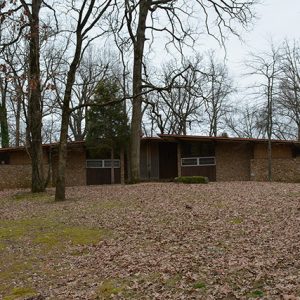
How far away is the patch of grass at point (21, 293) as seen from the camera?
20.6ft

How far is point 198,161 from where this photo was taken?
1038 inches

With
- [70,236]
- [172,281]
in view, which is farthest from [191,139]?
[172,281]

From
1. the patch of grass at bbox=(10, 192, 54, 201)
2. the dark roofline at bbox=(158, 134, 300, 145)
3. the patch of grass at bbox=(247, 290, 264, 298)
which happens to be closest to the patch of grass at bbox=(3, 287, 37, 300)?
the patch of grass at bbox=(247, 290, 264, 298)

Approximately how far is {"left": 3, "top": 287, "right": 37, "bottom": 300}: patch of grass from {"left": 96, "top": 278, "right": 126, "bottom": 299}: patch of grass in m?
1.07

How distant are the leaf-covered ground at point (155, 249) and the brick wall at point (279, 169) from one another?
412 inches

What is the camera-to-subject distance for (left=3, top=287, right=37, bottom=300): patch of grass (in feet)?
20.6

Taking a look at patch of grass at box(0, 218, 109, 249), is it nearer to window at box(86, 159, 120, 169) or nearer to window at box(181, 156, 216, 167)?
window at box(86, 159, 120, 169)

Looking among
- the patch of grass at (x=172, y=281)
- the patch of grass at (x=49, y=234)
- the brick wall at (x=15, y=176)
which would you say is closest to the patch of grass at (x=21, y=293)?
the patch of grass at (x=172, y=281)

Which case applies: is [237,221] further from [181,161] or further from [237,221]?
[181,161]

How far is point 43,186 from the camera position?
19.5 metres

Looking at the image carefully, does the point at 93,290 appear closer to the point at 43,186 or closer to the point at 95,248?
the point at 95,248

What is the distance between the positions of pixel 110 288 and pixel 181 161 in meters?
20.8

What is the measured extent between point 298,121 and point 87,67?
21.5m

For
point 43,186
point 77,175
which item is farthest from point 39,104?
point 77,175
